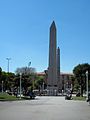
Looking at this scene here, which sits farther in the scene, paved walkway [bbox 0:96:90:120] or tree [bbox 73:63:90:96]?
tree [bbox 73:63:90:96]

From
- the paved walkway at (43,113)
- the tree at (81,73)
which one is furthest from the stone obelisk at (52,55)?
the paved walkway at (43,113)

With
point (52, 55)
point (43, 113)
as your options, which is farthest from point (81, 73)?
point (43, 113)

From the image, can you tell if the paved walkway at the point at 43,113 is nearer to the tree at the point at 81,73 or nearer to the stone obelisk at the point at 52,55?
the tree at the point at 81,73

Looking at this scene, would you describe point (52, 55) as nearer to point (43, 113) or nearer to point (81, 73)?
point (81, 73)

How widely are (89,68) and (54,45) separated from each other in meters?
14.3

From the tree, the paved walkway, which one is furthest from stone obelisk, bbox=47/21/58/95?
the paved walkway

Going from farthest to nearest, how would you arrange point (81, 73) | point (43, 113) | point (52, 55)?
1. point (52, 55)
2. point (81, 73)
3. point (43, 113)

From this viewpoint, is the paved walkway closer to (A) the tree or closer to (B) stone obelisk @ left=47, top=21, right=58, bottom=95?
(A) the tree

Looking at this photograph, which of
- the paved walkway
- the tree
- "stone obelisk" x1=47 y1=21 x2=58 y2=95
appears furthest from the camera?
"stone obelisk" x1=47 y1=21 x2=58 y2=95

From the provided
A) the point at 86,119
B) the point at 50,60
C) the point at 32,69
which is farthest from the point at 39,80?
the point at 86,119

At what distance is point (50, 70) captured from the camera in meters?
118

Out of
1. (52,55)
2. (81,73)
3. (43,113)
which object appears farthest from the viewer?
(52,55)

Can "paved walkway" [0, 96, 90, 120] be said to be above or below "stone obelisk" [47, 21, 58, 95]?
below

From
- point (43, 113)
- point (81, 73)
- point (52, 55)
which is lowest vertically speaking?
point (43, 113)
